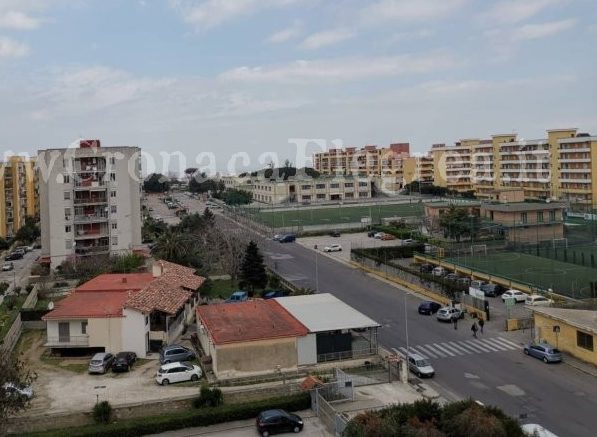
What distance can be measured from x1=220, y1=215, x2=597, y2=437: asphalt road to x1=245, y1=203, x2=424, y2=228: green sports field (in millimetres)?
36515

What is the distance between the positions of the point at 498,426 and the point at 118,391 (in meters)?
12.4

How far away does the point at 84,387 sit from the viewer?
20703 millimetres

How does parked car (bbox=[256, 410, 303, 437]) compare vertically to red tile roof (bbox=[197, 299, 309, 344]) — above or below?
below

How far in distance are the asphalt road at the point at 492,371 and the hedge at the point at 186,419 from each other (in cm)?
496

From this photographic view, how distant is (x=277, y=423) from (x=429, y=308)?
566 inches

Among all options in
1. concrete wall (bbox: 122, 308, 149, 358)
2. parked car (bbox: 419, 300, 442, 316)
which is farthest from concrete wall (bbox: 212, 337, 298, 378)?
parked car (bbox: 419, 300, 442, 316)

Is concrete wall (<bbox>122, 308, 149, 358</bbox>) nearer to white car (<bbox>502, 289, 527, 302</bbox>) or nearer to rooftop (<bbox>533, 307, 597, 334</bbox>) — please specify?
rooftop (<bbox>533, 307, 597, 334</bbox>)

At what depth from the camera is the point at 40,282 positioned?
4003cm

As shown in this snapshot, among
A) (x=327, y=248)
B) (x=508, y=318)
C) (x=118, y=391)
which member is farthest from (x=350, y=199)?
(x=118, y=391)

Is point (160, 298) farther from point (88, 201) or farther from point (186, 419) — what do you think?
point (88, 201)

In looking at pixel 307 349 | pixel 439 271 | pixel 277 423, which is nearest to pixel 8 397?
pixel 277 423

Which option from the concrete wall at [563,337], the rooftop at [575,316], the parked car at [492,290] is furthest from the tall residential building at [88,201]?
the rooftop at [575,316]

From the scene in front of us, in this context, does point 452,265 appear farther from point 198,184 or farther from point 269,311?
point 198,184

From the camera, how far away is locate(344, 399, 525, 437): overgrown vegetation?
1293cm
